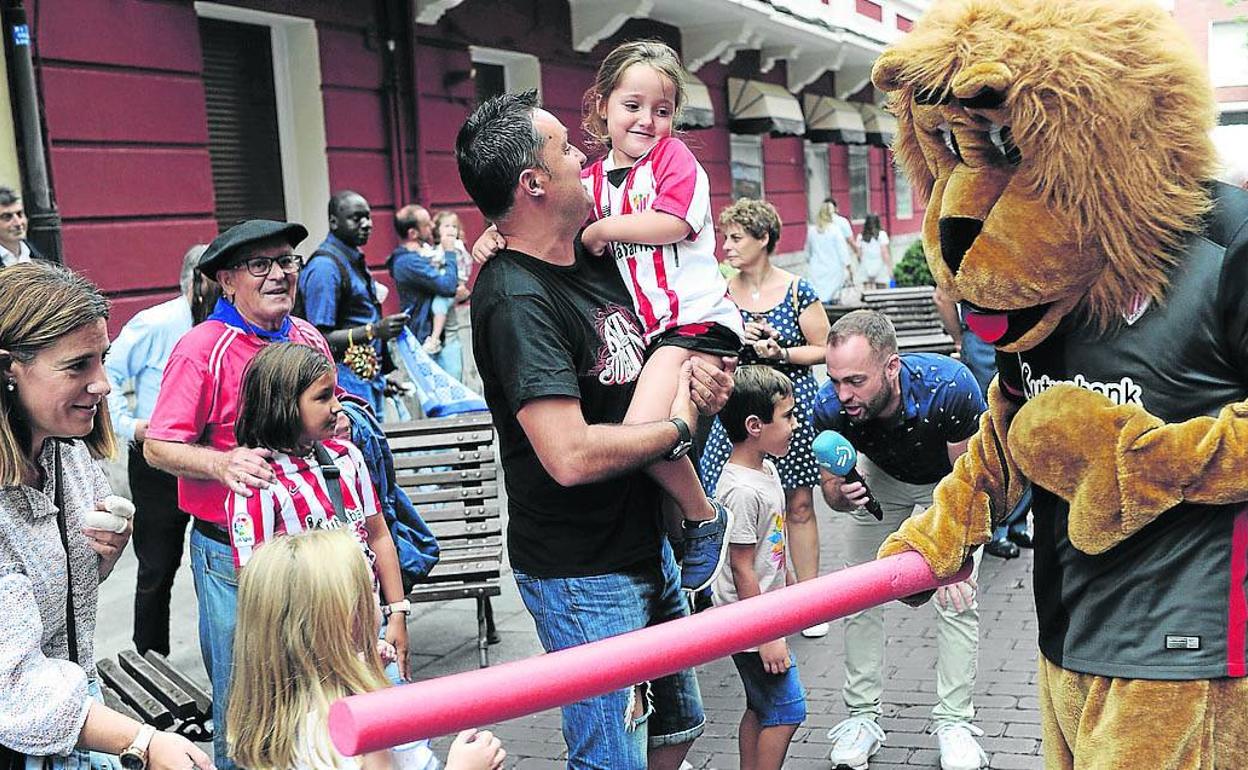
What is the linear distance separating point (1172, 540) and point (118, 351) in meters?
4.46

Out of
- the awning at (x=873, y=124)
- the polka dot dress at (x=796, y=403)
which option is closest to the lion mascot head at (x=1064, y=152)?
the polka dot dress at (x=796, y=403)

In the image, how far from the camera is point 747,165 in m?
19.7

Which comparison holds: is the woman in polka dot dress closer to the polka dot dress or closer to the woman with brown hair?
the polka dot dress

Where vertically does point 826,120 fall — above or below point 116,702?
above

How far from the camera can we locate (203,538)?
3.71 m

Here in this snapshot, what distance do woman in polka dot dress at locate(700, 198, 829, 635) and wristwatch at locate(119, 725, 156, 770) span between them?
3270 mm

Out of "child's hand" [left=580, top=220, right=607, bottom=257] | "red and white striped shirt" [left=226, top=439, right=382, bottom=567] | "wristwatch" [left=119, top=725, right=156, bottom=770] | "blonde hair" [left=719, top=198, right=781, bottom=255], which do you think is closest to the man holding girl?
"child's hand" [left=580, top=220, right=607, bottom=257]

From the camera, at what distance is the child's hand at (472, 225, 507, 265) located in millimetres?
2950

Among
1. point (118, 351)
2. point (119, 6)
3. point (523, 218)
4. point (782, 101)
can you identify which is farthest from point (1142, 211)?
point (782, 101)

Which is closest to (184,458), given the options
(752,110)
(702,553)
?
(702,553)

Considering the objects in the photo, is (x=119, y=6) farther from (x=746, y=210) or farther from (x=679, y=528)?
(x=679, y=528)

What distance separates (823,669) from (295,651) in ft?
10.8

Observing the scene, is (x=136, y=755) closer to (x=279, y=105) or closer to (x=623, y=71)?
(x=623, y=71)

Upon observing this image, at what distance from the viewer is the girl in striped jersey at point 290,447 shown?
3.46 m
